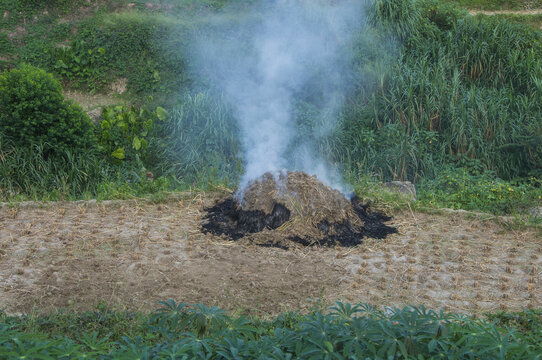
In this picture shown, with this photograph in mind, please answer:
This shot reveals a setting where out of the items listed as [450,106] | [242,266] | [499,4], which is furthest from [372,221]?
[499,4]

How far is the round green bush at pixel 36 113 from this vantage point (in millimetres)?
6359

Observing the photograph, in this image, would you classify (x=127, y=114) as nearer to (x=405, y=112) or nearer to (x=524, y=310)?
(x=405, y=112)

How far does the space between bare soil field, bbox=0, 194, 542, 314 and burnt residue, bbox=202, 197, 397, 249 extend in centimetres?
13

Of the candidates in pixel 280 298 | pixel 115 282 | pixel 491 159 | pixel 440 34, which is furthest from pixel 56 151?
pixel 440 34

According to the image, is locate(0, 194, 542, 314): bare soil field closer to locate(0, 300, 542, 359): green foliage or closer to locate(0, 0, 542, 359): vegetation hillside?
locate(0, 0, 542, 359): vegetation hillside

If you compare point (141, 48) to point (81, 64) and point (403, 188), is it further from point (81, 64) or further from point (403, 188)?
point (403, 188)

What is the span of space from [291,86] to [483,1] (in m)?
6.82

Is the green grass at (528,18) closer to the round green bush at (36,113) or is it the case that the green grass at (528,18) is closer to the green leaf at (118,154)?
the green leaf at (118,154)

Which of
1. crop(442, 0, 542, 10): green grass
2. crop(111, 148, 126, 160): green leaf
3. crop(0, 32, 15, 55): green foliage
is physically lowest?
crop(111, 148, 126, 160): green leaf

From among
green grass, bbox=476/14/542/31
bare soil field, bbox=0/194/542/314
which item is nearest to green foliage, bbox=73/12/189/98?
bare soil field, bbox=0/194/542/314

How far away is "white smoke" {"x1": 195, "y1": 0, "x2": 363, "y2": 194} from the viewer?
25.6 ft

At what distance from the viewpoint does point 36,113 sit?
20.9 feet

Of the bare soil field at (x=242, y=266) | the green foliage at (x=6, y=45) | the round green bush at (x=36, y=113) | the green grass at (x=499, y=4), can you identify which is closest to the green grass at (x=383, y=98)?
the green foliage at (x=6, y=45)

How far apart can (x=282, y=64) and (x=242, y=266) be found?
493 centimetres
